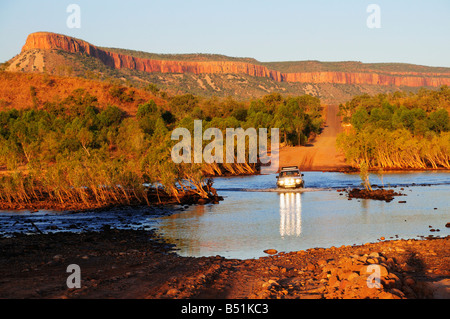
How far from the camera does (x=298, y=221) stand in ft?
83.1

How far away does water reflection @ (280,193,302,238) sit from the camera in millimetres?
22688

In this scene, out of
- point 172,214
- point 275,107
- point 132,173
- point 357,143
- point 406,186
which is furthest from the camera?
point 275,107

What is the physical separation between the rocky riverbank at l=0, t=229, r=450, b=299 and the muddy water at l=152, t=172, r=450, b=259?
2530 mm

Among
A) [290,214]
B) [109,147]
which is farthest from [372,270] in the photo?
[109,147]

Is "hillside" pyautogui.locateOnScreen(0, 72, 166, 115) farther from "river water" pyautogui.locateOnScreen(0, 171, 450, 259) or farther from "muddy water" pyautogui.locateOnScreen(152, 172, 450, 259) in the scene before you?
"river water" pyautogui.locateOnScreen(0, 171, 450, 259)

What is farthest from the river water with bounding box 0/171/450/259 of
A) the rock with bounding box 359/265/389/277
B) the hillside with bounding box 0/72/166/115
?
the hillside with bounding box 0/72/166/115

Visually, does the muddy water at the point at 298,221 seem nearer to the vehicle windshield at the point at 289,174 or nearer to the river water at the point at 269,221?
the river water at the point at 269,221

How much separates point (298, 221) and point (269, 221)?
57.4 inches

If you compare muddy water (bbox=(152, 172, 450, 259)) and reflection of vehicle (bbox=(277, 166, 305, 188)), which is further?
reflection of vehicle (bbox=(277, 166, 305, 188))

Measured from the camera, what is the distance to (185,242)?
19.7 m

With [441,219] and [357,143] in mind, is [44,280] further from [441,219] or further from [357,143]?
[357,143]
